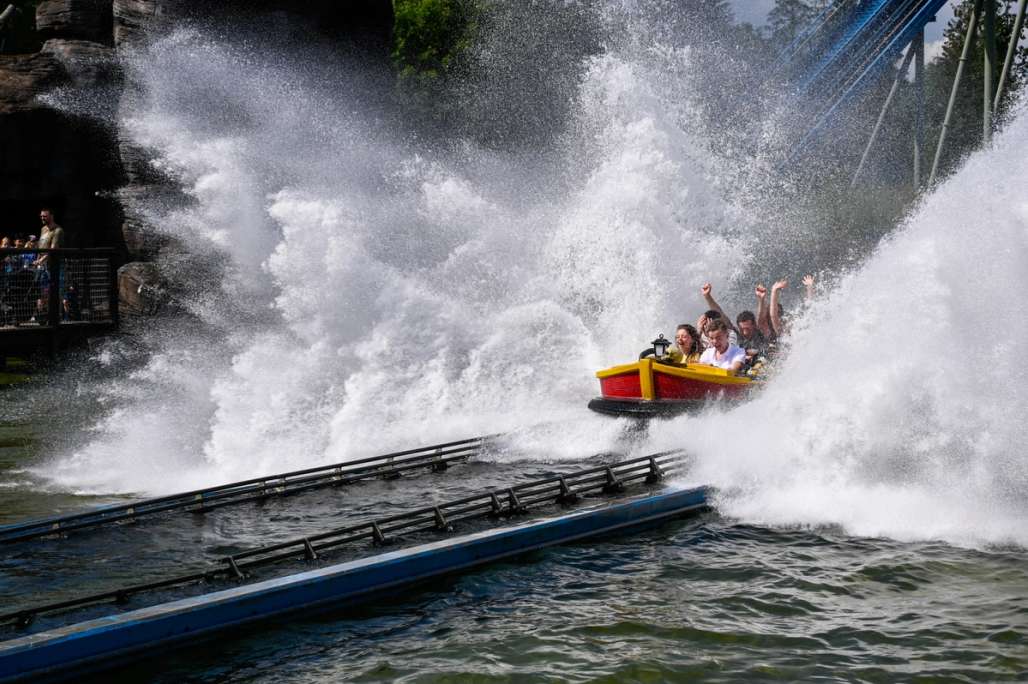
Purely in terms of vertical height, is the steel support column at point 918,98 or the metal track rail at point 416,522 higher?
the steel support column at point 918,98

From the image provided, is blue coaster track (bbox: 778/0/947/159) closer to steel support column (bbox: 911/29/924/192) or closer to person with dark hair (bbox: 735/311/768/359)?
steel support column (bbox: 911/29/924/192)

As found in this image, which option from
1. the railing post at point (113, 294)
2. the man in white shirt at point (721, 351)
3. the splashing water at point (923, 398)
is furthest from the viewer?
the railing post at point (113, 294)

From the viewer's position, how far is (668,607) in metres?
5.18

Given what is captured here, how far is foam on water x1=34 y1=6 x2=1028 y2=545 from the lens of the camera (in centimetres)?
661

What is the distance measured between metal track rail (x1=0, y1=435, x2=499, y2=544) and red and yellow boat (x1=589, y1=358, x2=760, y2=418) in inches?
47.5

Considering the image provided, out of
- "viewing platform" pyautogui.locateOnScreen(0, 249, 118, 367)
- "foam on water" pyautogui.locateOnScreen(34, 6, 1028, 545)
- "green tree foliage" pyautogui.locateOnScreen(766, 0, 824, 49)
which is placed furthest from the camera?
"green tree foliage" pyautogui.locateOnScreen(766, 0, 824, 49)

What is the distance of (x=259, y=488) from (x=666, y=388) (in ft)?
11.4

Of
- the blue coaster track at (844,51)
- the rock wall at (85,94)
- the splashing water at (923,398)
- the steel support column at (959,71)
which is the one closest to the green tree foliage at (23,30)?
the rock wall at (85,94)

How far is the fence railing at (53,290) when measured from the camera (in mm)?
13812

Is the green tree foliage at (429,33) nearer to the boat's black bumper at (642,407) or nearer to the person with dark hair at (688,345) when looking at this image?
the person with dark hair at (688,345)

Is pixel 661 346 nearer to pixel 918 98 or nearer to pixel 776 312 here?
pixel 776 312

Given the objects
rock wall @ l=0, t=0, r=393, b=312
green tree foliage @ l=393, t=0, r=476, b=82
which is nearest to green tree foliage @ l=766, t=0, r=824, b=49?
green tree foliage @ l=393, t=0, r=476, b=82

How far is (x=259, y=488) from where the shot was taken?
753 centimetres

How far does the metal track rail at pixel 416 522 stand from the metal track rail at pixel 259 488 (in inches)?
48.3
